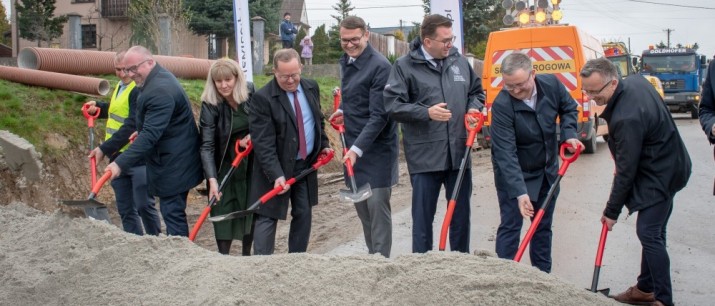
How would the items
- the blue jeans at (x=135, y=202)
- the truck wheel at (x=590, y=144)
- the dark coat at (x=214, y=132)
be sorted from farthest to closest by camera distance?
the truck wheel at (x=590, y=144), the blue jeans at (x=135, y=202), the dark coat at (x=214, y=132)

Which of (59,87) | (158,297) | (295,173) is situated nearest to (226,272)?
(158,297)

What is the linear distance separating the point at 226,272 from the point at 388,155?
2112 millimetres

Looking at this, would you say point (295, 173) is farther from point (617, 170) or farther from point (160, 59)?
point (160, 59)

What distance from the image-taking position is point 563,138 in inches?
216

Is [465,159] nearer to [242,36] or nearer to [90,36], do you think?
[242,36]

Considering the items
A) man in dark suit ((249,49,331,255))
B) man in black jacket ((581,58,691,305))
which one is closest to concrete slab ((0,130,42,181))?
man in dark suit ((249,49,331,255))

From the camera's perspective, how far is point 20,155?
30.3 feet

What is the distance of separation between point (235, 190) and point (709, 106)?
12.3 ft

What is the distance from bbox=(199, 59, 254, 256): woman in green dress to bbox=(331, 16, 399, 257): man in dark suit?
88 cm

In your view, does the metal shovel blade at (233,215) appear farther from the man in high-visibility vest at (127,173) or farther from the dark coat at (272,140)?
the man in high-visibility vest at (127,173)

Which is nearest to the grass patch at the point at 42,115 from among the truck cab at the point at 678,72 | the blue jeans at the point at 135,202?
the blue jeans at the point at 135,202

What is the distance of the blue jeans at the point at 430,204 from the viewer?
5.65m

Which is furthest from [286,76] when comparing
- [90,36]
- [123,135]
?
[90,36]

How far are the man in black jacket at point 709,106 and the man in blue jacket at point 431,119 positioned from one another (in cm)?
168
